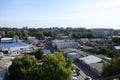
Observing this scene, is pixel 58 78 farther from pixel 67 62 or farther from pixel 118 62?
pixel 118 62

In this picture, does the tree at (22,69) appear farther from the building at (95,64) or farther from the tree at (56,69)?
the building at (95,64)

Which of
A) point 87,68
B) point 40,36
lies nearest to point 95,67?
point 87,68

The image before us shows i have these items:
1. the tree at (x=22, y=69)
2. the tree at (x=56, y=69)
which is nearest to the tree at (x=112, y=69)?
the tree at (x=56, y=69)

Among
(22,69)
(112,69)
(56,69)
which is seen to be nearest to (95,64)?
(112,69)

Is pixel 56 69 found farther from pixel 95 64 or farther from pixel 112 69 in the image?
pixel 95 64

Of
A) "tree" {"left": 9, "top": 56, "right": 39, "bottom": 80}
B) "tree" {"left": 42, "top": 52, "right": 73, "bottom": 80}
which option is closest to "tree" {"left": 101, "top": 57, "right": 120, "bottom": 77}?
"tree" {"left": 42, "top": 52, "right": 73, "bottom": 80}

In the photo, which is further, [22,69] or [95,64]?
[95,64]

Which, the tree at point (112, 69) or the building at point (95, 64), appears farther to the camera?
the building at point (95, 64)
